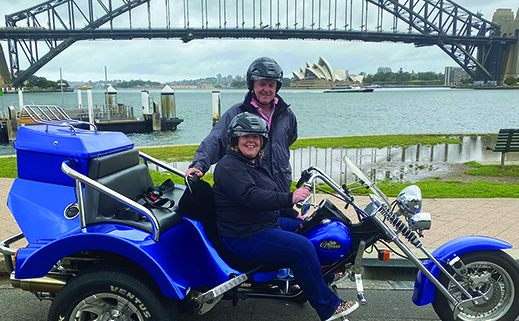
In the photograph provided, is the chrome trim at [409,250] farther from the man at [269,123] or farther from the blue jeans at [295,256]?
the man at [269,123]

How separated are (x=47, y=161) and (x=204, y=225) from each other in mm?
1076

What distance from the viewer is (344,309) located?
2.66 metres

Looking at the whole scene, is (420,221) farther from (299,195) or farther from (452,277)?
(299,195)

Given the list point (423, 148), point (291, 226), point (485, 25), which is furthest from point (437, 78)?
point (291, 226)

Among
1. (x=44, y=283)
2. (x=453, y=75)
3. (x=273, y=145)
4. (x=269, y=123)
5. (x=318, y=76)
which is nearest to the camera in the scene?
(x=44, y=283)

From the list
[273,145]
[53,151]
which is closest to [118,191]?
[53,151]

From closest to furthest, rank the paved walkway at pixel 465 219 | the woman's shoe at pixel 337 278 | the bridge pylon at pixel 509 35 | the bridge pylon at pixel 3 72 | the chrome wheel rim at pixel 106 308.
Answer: the chrome wheel rim at pixel 106 308 < the woman's shoe at pixel 337 278 < the paved walkway at pixel 465 219 < the bridge pylon at pixel 3 72 < the bridge pylon at pixel 509 35

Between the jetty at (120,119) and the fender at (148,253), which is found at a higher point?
the fender at (148,253)

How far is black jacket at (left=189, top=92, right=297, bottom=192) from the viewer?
10.8ft

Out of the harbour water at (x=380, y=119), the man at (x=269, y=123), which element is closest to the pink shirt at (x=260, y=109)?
the man at (x=269, y=123)

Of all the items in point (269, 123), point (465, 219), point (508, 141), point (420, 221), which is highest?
point (269, 123)

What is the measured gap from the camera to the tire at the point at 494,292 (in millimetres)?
2822

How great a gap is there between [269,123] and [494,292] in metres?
1.96

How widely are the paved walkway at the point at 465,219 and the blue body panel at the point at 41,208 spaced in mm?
2259
